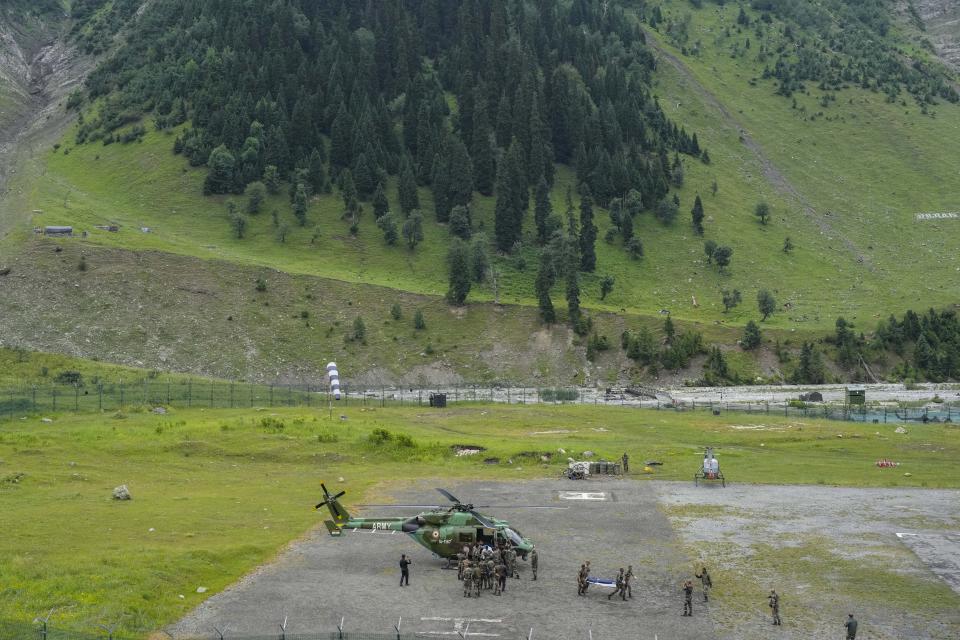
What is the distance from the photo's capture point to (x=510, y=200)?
161625mm

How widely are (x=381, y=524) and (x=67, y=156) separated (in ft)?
552

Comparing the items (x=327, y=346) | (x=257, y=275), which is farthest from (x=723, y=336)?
(x=257, y=275)

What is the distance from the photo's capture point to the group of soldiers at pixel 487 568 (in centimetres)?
3947

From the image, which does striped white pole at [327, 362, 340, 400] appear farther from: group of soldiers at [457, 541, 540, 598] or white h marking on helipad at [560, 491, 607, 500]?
group of soldiers at [457, 541, 540, 598]

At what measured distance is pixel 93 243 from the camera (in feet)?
451

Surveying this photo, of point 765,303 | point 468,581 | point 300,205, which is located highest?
point 300,205

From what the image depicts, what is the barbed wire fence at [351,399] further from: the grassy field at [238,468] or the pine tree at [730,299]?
the pine tree at [730,299]

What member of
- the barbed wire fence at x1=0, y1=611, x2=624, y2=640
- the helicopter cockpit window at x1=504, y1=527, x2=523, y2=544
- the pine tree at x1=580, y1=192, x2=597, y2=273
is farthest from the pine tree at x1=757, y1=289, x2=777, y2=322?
the barbed wire fence at x1=0, y1=611, x2=624, y2=640

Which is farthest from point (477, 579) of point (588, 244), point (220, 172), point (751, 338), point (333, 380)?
point (220, 172)

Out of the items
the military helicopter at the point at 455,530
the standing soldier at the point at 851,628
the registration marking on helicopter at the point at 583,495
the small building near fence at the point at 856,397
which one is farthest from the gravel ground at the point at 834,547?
the small building near fence at the point at 856,397

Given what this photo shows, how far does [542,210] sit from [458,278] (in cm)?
3380

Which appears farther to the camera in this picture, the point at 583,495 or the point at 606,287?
the point at 606,287

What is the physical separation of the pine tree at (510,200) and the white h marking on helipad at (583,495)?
103531mm

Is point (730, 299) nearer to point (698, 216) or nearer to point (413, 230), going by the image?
point (698, 216)
